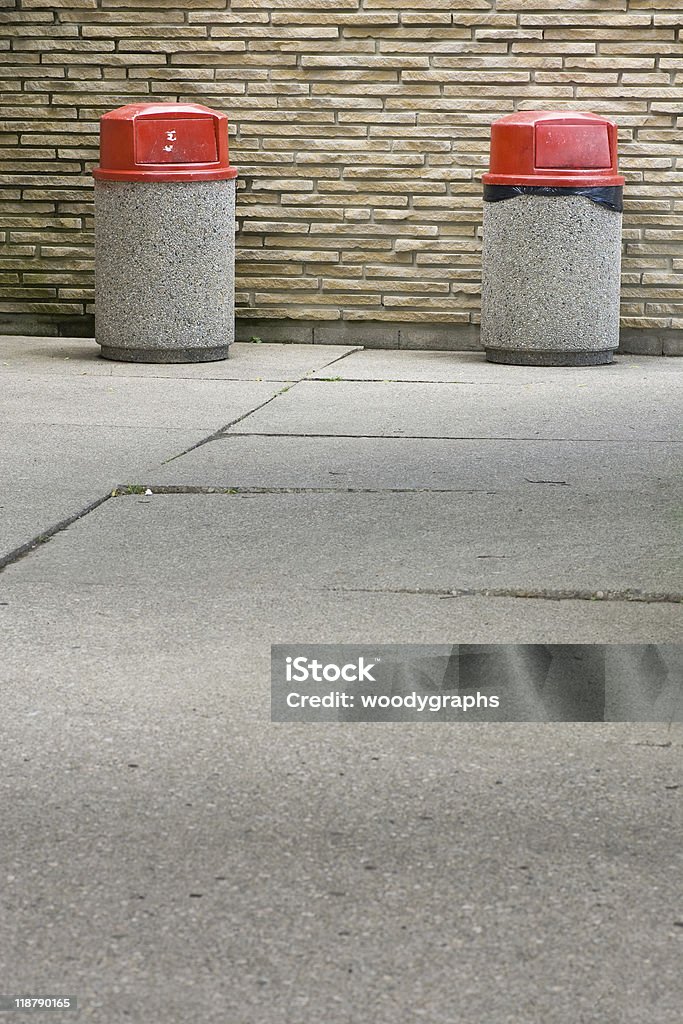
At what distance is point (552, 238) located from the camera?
9219mm

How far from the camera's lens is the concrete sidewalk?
8.79ft

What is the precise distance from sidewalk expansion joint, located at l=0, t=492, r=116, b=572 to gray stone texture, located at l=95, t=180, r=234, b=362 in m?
3.55

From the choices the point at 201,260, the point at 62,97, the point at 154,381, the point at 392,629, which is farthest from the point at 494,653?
the point at 62,97

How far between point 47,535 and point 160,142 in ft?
14.2

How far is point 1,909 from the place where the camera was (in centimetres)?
286

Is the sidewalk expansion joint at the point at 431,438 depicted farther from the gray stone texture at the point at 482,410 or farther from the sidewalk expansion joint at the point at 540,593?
the sidewalk expansion joint at the point at 540,593

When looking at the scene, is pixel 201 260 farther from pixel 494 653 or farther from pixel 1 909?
pixel 1 909

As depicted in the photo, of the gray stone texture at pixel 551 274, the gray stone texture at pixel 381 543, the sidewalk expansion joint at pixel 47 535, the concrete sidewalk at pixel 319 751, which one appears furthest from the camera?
the gray stone texture at pixel 551 274

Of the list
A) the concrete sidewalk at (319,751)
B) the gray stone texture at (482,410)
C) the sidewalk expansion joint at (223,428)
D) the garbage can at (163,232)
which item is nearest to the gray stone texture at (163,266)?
the garbage can at (163,232)

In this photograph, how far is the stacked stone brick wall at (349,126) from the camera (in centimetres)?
991

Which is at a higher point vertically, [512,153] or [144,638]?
[512,153]

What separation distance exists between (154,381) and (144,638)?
4.61 metres

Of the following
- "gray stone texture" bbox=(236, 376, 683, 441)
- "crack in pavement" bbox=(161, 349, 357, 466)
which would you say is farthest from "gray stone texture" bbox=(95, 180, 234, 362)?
"gray stone texture" bbox=(236, 376, 683, 441)
